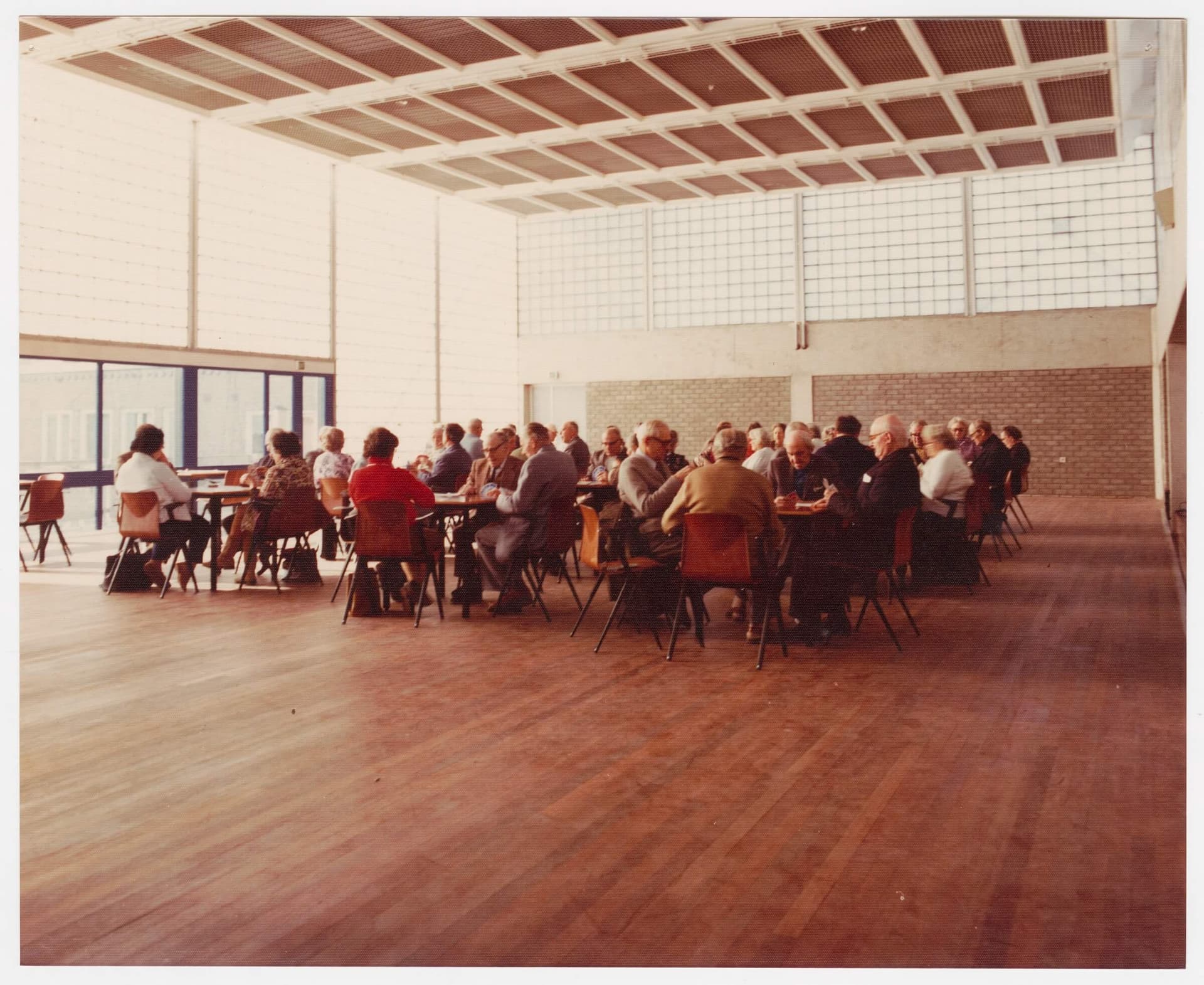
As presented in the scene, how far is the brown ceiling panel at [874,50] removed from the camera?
10672 mm

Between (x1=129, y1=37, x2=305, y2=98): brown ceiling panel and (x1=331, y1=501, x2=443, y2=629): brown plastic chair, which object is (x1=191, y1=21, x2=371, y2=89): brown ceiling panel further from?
(x1=331, y1=501, x2=443, y2=629): brown plastic chair

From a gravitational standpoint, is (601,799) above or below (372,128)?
below

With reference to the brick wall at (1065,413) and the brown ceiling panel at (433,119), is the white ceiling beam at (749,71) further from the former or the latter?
the brick wall at (1065,413)

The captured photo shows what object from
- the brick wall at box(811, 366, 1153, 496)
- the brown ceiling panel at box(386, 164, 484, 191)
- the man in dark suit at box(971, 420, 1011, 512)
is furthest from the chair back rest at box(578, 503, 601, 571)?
the brick wall at box(811, 366, 1153, 496)

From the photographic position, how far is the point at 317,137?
14258 millimetres

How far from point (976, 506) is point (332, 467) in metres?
5.33

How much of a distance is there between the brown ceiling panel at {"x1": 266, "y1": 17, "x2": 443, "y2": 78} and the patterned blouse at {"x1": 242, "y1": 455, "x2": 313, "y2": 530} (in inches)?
178

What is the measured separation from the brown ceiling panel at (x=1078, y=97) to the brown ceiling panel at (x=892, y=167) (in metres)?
2.52

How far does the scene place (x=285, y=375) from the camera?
15398mm

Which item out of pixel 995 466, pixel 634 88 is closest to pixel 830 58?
pixel 634 88

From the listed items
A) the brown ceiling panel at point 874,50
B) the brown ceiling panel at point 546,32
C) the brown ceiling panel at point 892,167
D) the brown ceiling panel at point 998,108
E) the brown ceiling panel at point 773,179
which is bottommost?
the brown ceiling panel at point 546,32

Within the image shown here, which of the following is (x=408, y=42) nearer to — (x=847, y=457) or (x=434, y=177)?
(x=434, y=177)

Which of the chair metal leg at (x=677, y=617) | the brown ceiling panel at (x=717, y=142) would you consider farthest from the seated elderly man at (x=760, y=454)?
the brown ceiling panel at (x=717, y=142)
